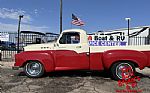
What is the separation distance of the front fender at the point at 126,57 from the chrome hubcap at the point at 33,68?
2553mm

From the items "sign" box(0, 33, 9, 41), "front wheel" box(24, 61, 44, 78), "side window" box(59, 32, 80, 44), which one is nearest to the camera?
"front wheel" box(24, 61, 44, 78)

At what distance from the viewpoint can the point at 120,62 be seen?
33.0 ft

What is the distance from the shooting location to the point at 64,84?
362 inches

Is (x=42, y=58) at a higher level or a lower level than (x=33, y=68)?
higher

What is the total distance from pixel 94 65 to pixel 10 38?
9863mm

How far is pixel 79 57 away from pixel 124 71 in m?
1.74

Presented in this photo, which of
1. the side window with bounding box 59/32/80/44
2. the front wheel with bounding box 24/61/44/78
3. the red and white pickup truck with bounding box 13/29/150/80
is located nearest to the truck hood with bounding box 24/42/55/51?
the red and white pickup truck with bounding box 13/29/150/80

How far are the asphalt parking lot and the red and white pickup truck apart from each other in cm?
42

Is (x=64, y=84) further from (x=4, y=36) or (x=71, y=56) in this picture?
(x=4, y=36)

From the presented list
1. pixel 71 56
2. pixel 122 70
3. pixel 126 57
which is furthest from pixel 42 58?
pixel 126 57

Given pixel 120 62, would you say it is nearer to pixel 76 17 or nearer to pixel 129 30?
pixel 76 17

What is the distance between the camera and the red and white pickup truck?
394 inches

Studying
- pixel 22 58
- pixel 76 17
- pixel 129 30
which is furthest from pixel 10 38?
pixel 129 30

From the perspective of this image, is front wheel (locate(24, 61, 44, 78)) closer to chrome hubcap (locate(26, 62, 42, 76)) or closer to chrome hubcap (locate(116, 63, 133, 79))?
chrome hubcap (locate(26, 62, 42, 76))
